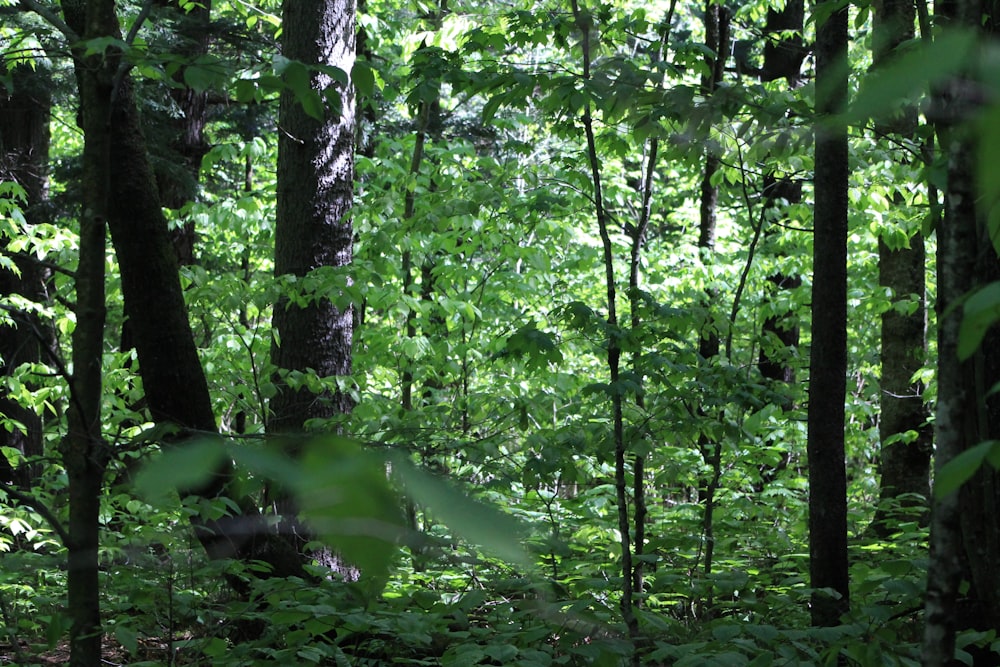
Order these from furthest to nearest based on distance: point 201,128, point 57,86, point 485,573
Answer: point 201,128
point 57,86
point 485,573

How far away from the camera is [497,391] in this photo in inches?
238

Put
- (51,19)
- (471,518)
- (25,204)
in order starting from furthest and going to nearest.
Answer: (25,204), (51,19), (471,518)

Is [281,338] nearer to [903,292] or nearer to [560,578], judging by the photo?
[560,578]

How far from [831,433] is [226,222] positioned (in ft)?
15.6

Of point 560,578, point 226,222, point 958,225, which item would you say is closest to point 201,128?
point 226,222

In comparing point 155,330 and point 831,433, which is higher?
point 155,330

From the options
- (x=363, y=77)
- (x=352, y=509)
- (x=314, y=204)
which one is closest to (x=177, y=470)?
(x=352, y=509)

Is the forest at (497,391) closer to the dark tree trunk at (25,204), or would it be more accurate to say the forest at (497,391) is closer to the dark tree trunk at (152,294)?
the dark tree trunk at (152,294)

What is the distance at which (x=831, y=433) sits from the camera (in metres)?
3.22

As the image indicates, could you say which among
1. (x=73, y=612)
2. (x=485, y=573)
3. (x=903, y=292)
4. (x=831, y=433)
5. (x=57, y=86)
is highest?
(x=57, y=86)

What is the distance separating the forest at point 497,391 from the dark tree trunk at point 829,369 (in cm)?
1

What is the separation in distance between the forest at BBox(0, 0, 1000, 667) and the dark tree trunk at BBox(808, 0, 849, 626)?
1 centimetres

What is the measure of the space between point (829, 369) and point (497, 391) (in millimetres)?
3120

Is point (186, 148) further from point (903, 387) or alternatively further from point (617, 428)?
point (617, 428)
